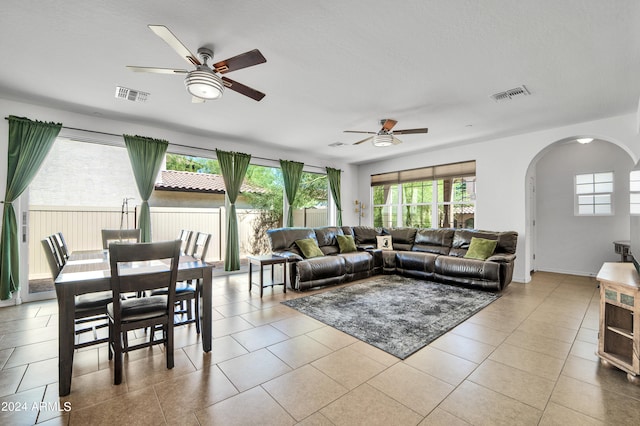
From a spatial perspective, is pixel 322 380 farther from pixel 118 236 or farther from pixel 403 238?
pixel 403 238

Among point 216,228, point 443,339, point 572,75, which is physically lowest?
point 443,339

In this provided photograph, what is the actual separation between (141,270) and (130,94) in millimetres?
2467

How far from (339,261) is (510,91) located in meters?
3.34

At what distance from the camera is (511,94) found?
3443 mm

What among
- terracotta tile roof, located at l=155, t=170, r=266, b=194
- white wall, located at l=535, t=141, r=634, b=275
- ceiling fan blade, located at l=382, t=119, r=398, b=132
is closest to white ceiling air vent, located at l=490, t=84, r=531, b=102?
ceiling fan blade, located at l=382, t=119, r=398, b=132

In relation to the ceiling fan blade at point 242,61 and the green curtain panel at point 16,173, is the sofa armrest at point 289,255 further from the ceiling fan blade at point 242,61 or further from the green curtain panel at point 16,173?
the green curtain panel at point 16,173

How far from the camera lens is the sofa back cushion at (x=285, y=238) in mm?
5102

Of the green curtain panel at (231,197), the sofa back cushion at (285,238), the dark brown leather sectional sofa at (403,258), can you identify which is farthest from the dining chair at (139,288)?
the green curtain panel at (231,197)

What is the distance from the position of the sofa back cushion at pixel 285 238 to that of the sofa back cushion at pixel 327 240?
1.42 feet

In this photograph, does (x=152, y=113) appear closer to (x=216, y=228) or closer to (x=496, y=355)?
(x=216, y=228)

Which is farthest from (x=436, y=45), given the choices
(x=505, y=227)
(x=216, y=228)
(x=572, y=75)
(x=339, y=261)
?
(x=216, y=228)

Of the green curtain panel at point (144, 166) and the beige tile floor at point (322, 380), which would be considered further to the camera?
the green curtain panel at point (144, 166)

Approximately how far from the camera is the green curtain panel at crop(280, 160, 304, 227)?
6464mm

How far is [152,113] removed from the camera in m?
4.18
